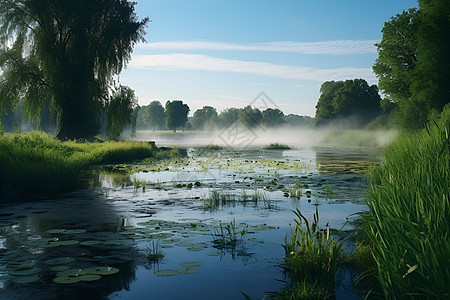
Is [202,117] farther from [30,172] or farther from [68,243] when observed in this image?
[68,243]

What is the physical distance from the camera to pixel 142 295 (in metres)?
4.89

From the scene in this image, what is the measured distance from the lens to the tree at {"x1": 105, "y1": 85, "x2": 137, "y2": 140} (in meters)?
29.7

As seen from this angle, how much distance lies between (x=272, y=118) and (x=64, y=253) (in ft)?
363

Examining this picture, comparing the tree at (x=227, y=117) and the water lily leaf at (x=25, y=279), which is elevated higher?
the tree at (x=227, y=117)

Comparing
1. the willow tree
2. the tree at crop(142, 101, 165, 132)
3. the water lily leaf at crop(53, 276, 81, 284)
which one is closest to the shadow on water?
the water lily leaf at crop(53, 276, 81, 284)

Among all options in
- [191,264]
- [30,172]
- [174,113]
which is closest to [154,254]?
[191,264]

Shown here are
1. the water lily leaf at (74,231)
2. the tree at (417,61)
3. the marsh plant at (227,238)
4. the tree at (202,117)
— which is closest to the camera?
the marsh plant at (227,238)

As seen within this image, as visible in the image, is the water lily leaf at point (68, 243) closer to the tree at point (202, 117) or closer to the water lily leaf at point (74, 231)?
the water lily leaf at point (74, 231)

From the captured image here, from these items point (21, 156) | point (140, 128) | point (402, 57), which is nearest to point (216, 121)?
point (140, 128)

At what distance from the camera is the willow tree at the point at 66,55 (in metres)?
27.3

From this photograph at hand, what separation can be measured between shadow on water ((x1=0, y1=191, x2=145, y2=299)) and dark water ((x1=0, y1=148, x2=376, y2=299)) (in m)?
0.01

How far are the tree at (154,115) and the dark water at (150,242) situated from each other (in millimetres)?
148663

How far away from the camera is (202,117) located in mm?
175250

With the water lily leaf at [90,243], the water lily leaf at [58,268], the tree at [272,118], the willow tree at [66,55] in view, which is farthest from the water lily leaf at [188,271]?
the tree at [272,118]
